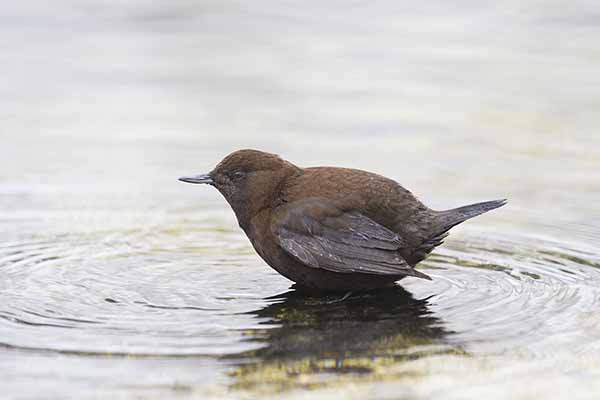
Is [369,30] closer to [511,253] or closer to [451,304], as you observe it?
[511,253]

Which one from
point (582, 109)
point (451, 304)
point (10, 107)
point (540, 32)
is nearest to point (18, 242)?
point (451, 304)

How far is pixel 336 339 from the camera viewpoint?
441 centimetres

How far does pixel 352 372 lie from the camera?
3934 millimetres

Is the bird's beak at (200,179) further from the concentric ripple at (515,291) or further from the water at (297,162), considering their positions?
the concentric ripple at (515,291)

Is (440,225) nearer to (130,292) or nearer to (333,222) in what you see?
(333,222)

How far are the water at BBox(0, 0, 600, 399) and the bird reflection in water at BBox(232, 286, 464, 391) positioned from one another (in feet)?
Answer: 0.05

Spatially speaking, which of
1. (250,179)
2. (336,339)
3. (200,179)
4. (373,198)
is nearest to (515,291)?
(373,198)

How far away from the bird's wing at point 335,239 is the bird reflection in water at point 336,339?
0.16m

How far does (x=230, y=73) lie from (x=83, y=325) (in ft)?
20.3

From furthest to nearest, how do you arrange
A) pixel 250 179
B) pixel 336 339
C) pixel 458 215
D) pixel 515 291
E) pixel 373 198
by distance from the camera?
pixel 250 179 → pixel 458 215 → pixel 373 198 → pixel 515 291 → pixel 336 339

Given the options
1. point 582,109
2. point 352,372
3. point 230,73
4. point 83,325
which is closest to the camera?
point 352,372

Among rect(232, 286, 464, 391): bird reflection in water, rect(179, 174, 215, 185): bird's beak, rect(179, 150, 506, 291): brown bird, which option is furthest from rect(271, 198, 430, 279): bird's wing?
rect(179, 174, 215, 185): bird's beak

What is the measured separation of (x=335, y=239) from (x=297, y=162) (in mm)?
2502

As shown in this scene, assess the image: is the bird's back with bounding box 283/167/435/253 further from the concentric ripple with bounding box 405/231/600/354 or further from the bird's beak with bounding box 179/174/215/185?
the bird's beak with bounding box 179/174/215/185
